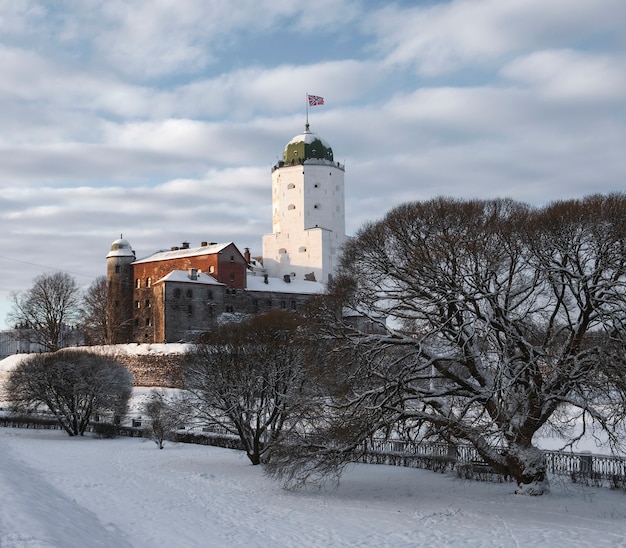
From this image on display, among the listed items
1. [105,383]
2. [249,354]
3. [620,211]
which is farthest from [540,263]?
[105,383]

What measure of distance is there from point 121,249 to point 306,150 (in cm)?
2926

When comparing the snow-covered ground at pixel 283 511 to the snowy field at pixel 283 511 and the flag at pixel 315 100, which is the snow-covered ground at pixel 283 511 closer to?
the snowy field at pixel 283 511

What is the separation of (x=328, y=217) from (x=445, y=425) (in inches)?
3022

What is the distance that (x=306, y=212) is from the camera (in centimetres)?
9350

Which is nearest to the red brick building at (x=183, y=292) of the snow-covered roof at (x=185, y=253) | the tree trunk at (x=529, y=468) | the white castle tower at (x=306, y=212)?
the snow-covered roof at (x=185, y=253)

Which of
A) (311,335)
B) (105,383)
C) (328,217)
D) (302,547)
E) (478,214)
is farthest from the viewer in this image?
(328,217)

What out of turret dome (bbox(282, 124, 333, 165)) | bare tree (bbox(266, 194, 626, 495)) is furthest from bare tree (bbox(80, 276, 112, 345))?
bare tree (bbox(266, 194, 626, 495))

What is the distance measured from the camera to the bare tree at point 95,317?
251ft

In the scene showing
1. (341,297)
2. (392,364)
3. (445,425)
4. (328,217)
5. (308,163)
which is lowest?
(445,425)

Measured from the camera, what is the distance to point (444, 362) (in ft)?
63.8

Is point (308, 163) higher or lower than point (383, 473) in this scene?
higher

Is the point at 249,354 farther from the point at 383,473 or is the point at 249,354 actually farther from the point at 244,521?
the point at 244,521

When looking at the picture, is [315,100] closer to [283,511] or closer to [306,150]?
[306,150]

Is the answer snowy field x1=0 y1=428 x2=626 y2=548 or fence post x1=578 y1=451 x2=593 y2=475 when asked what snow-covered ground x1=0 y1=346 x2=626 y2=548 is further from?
fence post x1=578 y1=451 x2=593 y2=475
